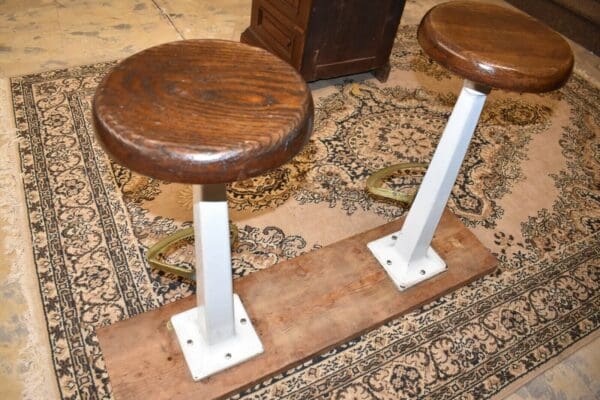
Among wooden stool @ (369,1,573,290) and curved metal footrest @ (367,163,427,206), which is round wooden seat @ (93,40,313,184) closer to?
wooden stool @ (369,1,573,290)

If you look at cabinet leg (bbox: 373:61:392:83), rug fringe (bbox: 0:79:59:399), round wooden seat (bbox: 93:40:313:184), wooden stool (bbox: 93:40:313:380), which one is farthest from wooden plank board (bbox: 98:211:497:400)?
cabinet leg (bbox: 373:61:392:83)

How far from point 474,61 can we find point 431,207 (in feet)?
1.49

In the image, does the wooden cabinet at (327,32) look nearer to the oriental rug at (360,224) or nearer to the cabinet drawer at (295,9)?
the cabinet drawer at (295,9)

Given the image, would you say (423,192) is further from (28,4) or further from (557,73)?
(28,4)

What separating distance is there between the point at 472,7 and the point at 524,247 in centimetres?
94

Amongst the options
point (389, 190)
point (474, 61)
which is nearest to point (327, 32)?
point (389, 190)

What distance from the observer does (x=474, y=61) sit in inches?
38.3

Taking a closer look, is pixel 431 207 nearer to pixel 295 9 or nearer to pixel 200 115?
pixel 200 115

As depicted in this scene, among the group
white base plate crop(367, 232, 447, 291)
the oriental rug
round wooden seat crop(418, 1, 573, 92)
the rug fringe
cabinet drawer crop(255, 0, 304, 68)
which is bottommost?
the rug fringe

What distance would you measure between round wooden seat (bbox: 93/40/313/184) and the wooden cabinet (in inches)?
49.6

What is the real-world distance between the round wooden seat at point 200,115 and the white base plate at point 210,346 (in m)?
0.63

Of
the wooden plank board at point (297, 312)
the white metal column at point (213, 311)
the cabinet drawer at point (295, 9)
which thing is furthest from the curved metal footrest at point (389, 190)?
the cabinet drawer at point (295, 9)

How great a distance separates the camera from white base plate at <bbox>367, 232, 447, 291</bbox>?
1467 millimetres

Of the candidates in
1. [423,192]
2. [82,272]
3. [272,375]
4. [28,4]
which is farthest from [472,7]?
[28,4]
